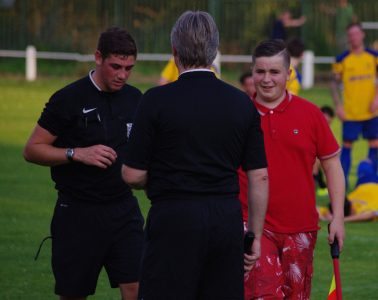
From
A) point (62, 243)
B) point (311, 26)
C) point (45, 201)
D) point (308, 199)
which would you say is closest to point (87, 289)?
point (62, 243)

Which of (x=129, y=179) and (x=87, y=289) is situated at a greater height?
(x=129, y=179)

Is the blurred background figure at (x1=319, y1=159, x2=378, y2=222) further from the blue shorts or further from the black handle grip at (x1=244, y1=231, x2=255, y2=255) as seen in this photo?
the black handle grip at (x1=244, y1=231, x2=255, y2=255)

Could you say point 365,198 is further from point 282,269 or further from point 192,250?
point 192,250

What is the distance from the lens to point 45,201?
1404cm

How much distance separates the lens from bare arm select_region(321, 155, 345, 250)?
6.52 m

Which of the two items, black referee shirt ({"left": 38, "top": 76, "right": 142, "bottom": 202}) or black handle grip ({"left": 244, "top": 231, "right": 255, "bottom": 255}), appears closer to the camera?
black handle grip ({"left": 244, "top": 231, "right": 255, "bottom": 255})

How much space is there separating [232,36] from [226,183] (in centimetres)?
3203

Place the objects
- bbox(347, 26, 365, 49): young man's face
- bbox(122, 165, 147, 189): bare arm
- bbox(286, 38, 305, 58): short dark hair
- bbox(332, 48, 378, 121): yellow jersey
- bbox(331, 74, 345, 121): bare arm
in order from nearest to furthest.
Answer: bbox(122, 165, 147, 189): bare arm
bbox(286, 38, 305, 58): short dark hair
bbox(347, 26, 365, 49): young man's face
bbox(331, 74, 345, 121): bare arm
bbox(332, 48, 378, 121): yellow jersey

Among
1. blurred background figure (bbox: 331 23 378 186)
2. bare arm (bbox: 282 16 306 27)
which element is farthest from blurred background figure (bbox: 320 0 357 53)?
blurred background figure (bbox: 331 23 378 186)

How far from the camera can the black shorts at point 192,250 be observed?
17.5 ft

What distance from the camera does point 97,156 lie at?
671 centimetres

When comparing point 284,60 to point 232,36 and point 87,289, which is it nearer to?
point 87,289

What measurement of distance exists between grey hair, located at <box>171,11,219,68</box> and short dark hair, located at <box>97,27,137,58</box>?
163 cm

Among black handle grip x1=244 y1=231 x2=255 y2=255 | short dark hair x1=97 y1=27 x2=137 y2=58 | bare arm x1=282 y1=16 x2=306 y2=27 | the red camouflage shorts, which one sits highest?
short dark hair x1=97 y1=27 x2=137 y2=58
